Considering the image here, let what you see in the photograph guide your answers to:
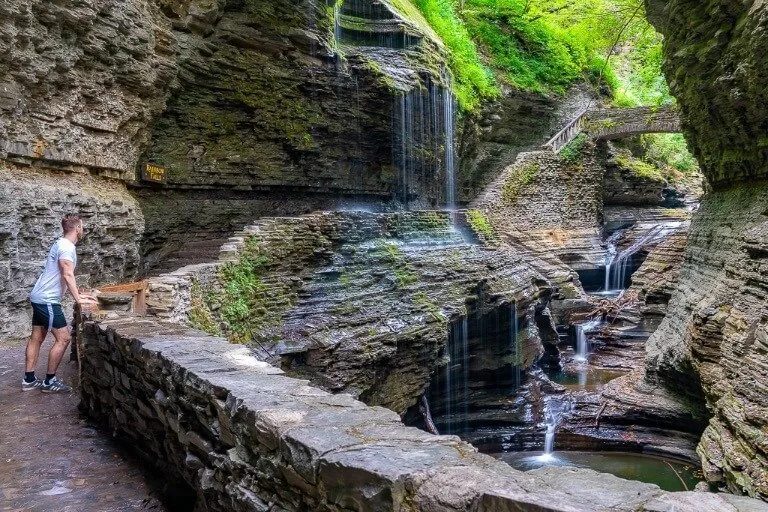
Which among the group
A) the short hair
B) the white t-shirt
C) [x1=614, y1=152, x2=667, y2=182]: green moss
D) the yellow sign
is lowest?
the white t-shirt

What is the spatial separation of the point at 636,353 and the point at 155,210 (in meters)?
13.3

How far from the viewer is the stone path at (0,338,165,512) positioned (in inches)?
137

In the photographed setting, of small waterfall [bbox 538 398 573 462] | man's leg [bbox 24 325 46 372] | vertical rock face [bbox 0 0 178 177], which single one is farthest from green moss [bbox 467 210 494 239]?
man's leg [bbox 24 325 46 372]

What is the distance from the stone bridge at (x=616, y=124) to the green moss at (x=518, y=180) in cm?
186

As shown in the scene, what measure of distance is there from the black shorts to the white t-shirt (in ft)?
0.16

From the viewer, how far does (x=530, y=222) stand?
2258 cm

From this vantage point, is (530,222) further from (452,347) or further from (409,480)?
(409,480)

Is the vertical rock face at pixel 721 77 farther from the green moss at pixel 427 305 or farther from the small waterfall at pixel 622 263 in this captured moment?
the small waterfall at pixel 622 263

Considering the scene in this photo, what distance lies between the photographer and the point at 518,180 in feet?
73.8

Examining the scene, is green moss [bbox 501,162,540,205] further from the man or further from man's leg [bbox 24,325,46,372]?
man's leg [bbox 24,325,46,372]

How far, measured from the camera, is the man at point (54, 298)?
5.27 m

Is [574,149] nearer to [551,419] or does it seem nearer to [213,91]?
[551,419]

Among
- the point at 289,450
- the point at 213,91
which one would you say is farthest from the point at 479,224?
the point at 289,450

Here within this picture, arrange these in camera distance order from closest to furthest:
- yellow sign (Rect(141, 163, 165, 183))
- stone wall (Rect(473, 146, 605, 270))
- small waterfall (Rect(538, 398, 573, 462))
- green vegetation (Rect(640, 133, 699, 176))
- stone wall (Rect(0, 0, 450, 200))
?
stone wall (Rect(0, 0, 450, 200))
small waterfall (Rect(538, 398, 573, 462))
yellow sign (Rect(141, 163, 165, 183))
stone wall (Rect(473, 146, 605, 270))
green vegetation (Rect(640, 133, 699, 176))
